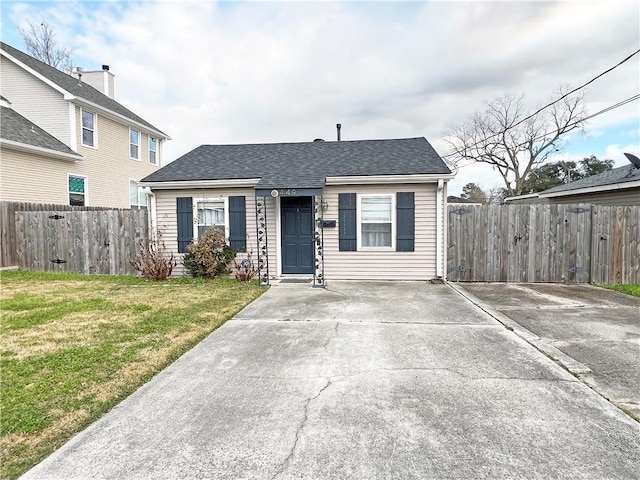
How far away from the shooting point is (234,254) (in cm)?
910

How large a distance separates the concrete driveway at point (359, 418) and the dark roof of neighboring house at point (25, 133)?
12200mm

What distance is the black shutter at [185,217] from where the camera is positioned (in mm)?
9336

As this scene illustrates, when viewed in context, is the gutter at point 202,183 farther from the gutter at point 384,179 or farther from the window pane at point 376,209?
the window pane at point 376,209

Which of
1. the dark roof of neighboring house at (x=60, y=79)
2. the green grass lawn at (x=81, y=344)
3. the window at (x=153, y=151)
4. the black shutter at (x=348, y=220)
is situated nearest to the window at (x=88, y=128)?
the dark roof of neighboring house at (x=60, y=79)

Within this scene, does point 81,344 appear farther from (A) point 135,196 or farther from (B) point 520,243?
(A) point 135,196

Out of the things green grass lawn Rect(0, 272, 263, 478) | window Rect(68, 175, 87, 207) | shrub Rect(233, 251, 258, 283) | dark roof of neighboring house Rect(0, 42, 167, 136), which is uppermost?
dark roof of neighboring house Rect(0, 42, 167, 136)

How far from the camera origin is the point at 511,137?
28000 millimetres

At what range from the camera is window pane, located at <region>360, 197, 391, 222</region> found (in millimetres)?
8789

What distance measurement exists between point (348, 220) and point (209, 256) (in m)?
3.53

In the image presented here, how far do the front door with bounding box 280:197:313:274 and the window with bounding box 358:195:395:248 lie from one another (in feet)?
4.29

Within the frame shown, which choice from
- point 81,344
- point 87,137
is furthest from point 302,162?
point 87,137

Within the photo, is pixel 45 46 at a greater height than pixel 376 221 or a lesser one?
greater

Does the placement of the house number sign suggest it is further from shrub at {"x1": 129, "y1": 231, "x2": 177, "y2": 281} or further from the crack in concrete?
the crack in concrete

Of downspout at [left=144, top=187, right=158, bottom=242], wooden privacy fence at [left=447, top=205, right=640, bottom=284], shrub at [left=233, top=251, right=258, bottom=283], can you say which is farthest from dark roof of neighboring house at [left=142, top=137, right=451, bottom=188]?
shrub at [left=233, top=251, right=258, bottom=283]
